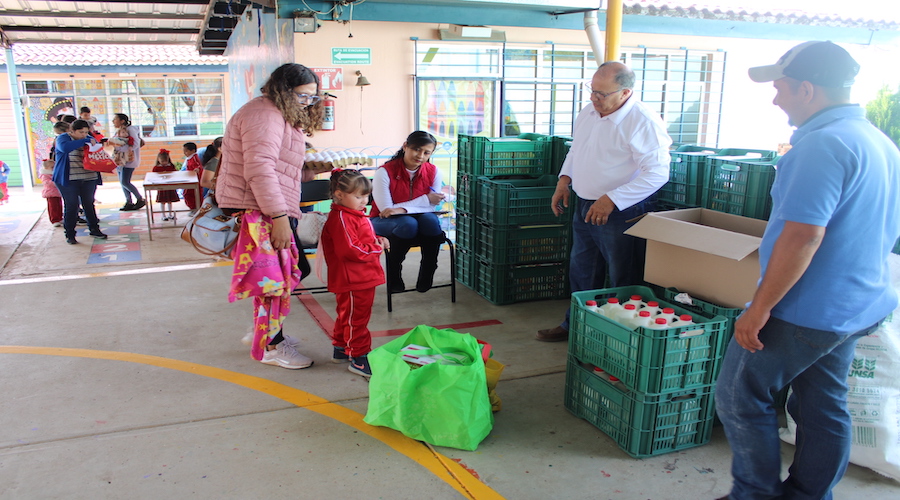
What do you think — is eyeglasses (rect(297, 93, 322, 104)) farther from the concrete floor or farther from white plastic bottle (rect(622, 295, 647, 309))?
white plastic bottle (rect(622, 295, 647, 309))

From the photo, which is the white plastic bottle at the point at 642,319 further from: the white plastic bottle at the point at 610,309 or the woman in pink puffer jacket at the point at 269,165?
the woman in pink puffer jacket at the point at 269,165

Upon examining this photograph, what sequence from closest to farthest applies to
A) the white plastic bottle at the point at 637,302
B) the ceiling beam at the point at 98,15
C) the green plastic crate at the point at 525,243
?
the white plastic bottle at the point at 637,302 → the green plastic crate at the point at 525,243 → the ceiling beam at the point at 98,15

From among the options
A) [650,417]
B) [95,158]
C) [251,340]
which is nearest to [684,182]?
[650,417]

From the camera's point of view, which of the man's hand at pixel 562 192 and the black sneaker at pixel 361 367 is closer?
the black sneaker at pixel 361 367

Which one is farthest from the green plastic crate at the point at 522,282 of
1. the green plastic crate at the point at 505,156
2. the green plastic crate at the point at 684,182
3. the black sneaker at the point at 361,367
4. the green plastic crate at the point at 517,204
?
the black sneaker at the point at 361,367

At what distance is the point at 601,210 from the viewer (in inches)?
148

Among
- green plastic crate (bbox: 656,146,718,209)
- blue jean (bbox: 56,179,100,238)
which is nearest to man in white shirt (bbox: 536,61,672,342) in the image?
green plastic crate (bbox: 656,146,718,209)

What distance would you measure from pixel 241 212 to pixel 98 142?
5317 millimetres

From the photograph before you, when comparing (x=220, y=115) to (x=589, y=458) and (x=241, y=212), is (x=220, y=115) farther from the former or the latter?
(x=589, y=458)

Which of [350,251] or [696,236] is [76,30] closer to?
[350,251]

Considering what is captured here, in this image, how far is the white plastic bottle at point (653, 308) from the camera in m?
3.13

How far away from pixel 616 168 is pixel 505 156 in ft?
5.33

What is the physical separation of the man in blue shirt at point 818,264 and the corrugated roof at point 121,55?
16.1 m

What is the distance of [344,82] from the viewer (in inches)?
304
